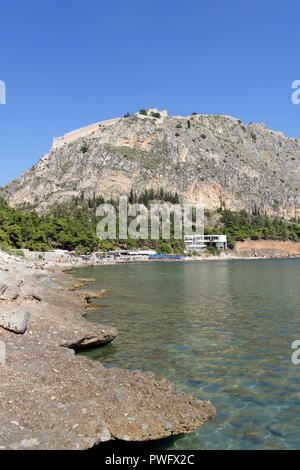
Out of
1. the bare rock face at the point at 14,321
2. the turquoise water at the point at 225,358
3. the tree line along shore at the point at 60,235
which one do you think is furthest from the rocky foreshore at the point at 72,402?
the tree line along shore at the point at 60,235

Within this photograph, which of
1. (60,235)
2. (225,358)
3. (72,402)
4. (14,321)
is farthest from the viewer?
(60,235)

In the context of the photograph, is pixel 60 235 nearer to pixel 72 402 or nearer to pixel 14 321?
pixel 14 321

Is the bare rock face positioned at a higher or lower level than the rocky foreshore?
higher

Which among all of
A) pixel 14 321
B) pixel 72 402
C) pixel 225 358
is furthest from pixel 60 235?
pixel 72 402

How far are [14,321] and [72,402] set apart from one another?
6.00 m

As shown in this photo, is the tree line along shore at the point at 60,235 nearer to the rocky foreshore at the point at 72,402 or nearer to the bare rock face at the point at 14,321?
the bare rock face at the point at 14,321

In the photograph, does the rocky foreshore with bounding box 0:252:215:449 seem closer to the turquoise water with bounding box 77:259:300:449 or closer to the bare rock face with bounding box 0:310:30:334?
the bare rock face with bounding box 0:310:30:334

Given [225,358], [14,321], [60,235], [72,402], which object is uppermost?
[60,235]

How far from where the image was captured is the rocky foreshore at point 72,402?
7.59 m

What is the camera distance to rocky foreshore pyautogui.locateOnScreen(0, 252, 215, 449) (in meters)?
7.59

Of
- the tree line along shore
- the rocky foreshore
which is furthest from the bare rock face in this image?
the tree line along shore

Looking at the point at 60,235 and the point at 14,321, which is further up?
the point at 60,235

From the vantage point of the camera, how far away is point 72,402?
894cm

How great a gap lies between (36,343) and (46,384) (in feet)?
12.7
